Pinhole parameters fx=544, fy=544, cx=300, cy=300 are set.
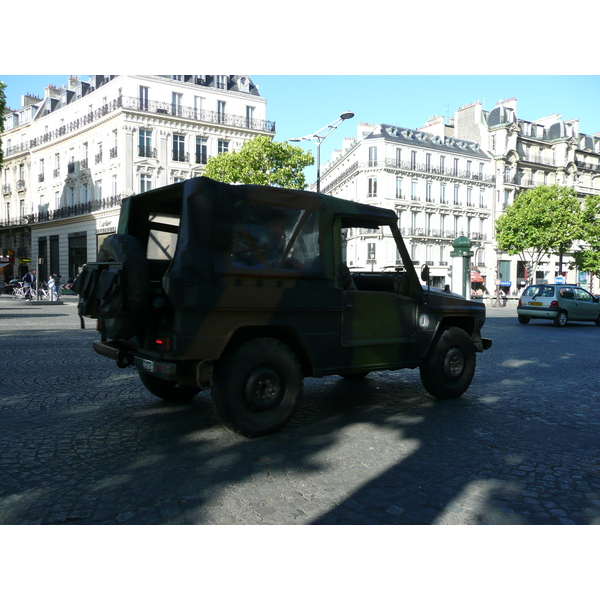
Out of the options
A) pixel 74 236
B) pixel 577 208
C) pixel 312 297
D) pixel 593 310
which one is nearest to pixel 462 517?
pixel 312 297

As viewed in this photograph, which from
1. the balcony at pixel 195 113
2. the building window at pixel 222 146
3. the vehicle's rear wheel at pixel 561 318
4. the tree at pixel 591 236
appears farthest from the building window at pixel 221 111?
the tree at pixel 591 236

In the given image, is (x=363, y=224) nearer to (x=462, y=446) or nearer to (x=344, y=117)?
(x=462, y=446)

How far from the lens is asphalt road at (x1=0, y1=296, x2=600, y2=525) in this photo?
131 inches

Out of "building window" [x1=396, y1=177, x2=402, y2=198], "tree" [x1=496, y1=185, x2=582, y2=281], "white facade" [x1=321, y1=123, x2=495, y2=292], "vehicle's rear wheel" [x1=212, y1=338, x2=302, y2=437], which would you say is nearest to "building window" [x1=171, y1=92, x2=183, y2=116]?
"white facade" [x1=321, y1=123, x2=495, y2=292]

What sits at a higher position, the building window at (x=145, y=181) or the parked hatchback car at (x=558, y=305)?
the building window at (x=145, y=181)

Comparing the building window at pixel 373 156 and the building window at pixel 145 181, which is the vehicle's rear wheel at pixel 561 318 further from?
the building window at pixel 373 156

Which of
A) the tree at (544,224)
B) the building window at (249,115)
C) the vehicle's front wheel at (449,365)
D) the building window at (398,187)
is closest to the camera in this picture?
the vehicle's front wheel at (449,365)

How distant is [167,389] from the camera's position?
592 centimetres

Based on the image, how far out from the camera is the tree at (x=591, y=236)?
4831cm

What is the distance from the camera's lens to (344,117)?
2402 cm

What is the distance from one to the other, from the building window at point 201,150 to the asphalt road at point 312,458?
36.0 m

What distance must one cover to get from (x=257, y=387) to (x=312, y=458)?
78cm

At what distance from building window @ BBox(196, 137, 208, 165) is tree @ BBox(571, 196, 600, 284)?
3294 centimetres

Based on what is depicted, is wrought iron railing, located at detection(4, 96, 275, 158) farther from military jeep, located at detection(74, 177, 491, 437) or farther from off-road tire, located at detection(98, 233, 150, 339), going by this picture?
off-road tire, located at detection(98, 233, 150, 339)
